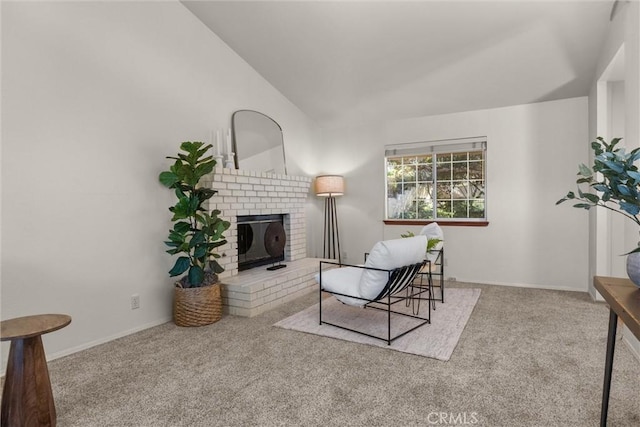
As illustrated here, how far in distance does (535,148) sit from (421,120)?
1.46m

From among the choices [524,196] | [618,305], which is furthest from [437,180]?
[618,305]

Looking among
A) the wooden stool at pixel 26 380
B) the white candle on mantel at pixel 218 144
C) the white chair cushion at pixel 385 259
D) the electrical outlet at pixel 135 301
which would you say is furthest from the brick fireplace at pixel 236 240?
the wooden stool at pixel 26 380

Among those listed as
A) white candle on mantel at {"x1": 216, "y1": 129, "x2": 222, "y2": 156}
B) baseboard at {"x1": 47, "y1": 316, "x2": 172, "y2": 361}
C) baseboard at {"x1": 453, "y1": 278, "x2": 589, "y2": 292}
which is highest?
white candle on mantel at {"x1": 216, "y1": 129, "x2": 222, "y2": 156}

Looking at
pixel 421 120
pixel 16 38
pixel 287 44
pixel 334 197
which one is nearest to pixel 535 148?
pixel 421 120

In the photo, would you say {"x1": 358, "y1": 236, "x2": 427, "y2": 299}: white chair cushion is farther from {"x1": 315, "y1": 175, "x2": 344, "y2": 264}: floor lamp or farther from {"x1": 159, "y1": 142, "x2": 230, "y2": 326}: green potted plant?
{"x1": 315, "y1": 175, "x2": 344, "y2": 264}: floor lamp

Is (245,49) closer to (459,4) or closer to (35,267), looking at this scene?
(459,4)

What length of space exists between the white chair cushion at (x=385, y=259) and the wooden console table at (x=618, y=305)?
122 cm

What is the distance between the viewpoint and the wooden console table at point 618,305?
119 cm

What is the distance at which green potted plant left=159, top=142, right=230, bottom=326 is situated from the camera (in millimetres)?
3092

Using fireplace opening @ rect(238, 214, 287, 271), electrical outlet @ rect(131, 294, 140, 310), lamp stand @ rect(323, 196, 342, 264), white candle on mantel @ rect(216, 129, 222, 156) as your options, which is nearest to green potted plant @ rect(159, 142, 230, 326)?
electrical outlet @ rect(131, 294, 140, 310)

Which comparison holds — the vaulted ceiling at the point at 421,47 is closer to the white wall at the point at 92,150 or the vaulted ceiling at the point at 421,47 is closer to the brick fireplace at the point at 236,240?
the white wall at the point at 92,150

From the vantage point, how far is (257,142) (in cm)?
442

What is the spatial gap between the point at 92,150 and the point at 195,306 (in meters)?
1.49

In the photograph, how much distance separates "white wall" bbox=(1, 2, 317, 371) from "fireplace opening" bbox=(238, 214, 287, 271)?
0.97m
